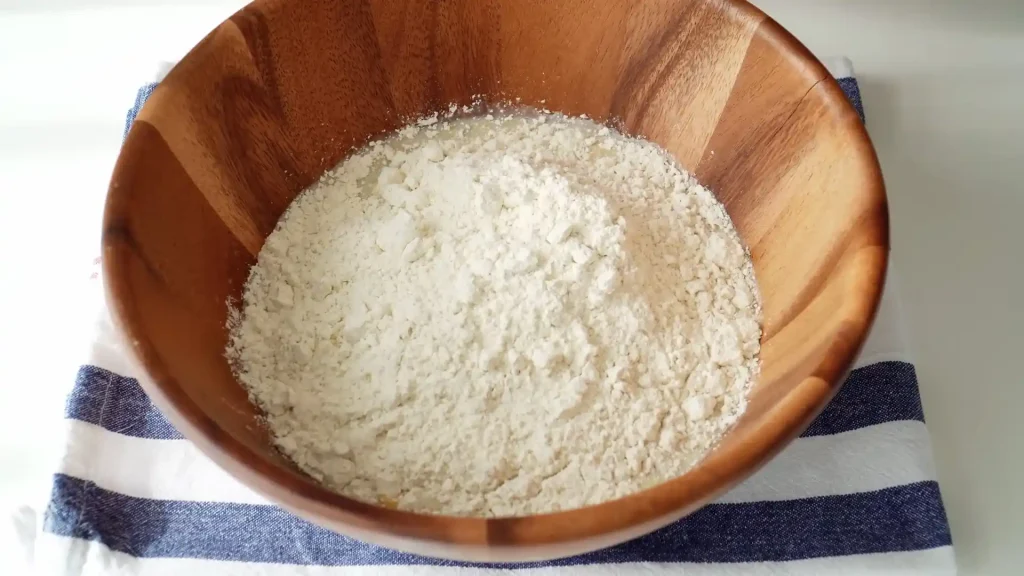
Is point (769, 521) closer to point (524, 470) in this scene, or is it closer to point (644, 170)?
point (524, 470)

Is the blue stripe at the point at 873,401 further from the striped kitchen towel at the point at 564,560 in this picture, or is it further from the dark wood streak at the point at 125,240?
the dark wood streak at the point at 125,240

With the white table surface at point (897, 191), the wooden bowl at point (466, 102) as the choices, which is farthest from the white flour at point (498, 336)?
the white table surface at point (897, 191)

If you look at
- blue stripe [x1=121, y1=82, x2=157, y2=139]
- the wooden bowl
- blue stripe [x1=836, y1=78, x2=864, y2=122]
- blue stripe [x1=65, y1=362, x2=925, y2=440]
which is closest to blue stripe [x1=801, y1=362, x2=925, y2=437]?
blue stripe [x1=65, y1=362, x2=925, y2=440]

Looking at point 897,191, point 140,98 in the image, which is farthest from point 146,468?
point 897,191

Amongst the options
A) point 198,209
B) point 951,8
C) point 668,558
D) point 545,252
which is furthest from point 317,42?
point 951,8

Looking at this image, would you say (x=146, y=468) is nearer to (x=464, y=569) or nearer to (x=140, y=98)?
(x=464, y=569)

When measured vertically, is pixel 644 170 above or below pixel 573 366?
above

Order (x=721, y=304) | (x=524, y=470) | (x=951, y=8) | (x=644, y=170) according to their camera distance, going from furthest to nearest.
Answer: (x=951, y=8)
(x=644, y=170)
(x=721, y=304)
(x=524, y=470)

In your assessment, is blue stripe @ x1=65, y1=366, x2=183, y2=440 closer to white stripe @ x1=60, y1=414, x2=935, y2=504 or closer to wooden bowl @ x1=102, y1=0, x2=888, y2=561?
white stripe @ x1=60, y1=414, x2=935, y2=504
